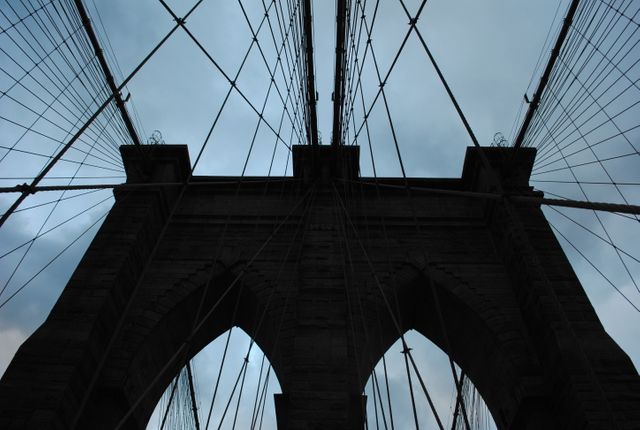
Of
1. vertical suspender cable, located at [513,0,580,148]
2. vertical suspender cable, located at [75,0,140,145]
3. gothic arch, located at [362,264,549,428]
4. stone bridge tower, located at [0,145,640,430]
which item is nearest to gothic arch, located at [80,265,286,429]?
stone bridge tower, located at [0,145,640,430]

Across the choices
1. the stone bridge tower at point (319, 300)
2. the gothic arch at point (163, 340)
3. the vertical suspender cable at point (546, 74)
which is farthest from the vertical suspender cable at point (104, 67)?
the vertical suspender cable at point (546, 74)

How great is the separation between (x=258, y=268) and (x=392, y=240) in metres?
2.95

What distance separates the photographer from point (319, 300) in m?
10.1

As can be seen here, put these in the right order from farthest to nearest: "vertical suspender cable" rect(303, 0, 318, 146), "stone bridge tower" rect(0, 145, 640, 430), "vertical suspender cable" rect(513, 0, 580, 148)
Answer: "vertical suspender cable" rect(303, 0, 318, 146)
"vertical suspender cable" rect(513, 0, 580, 148)
"stone bridge tower" rect(0, 145, 640, 430)

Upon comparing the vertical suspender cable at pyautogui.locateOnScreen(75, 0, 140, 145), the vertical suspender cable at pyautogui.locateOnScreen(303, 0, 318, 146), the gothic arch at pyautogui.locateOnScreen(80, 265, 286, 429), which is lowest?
the gothic arch at pyautogui.locateOnScreen(80, 265, 286, 429)

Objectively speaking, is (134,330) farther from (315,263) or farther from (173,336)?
(315,263)

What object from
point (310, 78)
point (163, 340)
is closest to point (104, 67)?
point (310, 78)

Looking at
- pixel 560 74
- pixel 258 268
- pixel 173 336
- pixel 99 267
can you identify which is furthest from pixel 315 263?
pixel 560 74

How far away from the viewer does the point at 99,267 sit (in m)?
10.6

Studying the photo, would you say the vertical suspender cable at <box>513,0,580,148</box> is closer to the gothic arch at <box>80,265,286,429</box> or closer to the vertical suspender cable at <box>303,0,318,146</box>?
the vertical suspender cable at <box>303,0,318,146</box>

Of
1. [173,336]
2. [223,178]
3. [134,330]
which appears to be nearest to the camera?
[134,330]

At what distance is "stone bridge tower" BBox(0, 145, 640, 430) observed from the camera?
8.52 m

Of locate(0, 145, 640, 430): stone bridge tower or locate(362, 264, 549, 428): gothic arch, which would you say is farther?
locate(362, 264, 549, 428): gothic arch

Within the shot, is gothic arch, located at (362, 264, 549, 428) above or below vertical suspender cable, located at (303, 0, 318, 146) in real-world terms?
below
